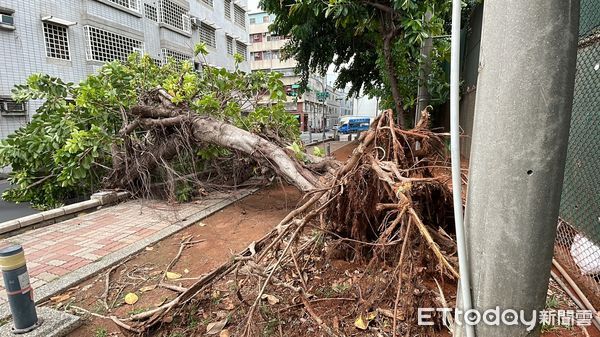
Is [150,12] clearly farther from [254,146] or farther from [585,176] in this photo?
[585,176]

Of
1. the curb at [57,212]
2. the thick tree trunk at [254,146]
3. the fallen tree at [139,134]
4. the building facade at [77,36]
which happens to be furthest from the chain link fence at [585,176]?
the building facade at [77,36]

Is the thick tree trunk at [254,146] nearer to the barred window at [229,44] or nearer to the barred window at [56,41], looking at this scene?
the barred window at [56,41]

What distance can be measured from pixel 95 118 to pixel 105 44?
12141 millimetres

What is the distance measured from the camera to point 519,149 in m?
1.21

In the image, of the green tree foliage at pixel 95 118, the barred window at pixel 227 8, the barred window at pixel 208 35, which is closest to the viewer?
the green tree foliage at pixel 95 118

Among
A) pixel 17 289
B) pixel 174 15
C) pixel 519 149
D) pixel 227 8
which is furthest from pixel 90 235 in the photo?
pixel 227 8

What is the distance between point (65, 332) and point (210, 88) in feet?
19.3

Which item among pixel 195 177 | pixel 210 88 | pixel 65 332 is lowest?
pixel 65 332

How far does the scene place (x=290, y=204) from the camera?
6336mm

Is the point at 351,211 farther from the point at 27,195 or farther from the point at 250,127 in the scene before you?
the point at 27,195

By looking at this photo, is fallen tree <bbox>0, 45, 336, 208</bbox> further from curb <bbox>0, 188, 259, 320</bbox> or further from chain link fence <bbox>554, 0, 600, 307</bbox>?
chain link fence <bbox>554, 0, 600, 307</bbox>

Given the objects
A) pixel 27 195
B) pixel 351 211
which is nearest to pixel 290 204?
pixel 351 211

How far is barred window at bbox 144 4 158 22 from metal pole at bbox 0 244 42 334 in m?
20.4

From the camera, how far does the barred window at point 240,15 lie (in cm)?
3116
